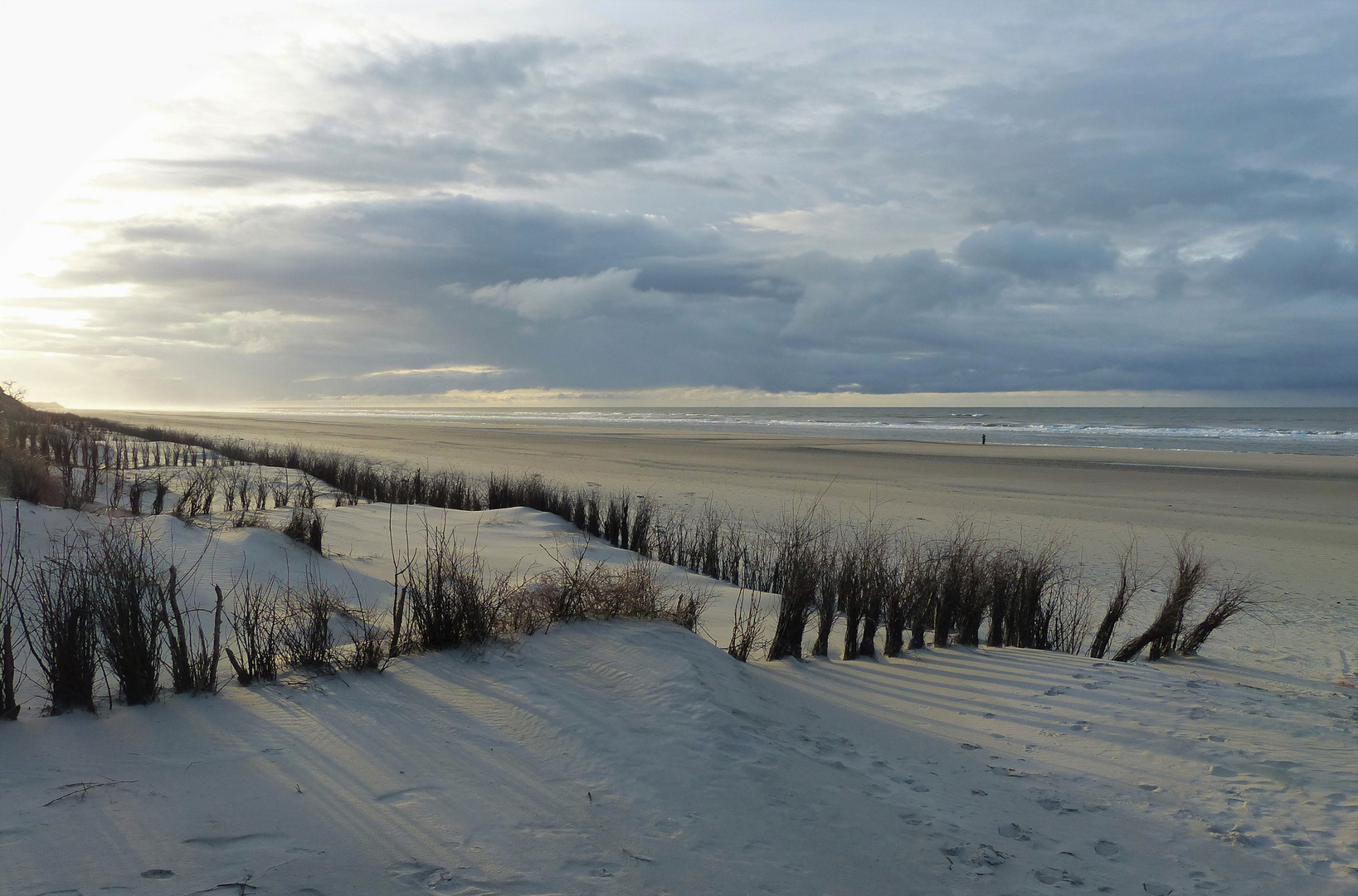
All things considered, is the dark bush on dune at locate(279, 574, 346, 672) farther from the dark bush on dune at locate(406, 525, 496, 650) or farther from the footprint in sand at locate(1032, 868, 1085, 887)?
the footprint in sand at locate(1032, 868, 1085, 887)

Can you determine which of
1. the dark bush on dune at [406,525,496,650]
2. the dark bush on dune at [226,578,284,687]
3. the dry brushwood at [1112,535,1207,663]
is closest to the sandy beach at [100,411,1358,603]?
the dry brushwood at [1112,535,1207,663]

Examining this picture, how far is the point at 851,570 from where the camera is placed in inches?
290

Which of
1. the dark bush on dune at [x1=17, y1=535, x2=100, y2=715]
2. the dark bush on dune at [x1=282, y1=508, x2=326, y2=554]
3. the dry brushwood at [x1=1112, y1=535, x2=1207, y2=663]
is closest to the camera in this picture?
the dark bush on dune at [x1=17, y1=535, x2=100, y2=715]

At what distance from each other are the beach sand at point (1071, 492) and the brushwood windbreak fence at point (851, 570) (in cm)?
86

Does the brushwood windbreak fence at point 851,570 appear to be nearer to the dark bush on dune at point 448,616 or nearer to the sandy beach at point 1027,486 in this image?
the sandy beach at point 1027,486

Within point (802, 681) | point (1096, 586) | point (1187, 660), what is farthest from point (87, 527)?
point (1096, 586)

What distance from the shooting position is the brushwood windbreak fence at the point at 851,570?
23.0 feet

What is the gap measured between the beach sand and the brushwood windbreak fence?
86cm

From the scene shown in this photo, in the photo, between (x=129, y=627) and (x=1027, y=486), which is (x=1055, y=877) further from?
(x=1027, y=486)

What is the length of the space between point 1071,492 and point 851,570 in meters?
17.8

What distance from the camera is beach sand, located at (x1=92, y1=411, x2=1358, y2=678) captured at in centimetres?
1110

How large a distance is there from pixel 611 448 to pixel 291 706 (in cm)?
3628

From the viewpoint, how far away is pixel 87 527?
327 inches

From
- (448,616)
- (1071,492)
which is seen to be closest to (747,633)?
(448,616)
